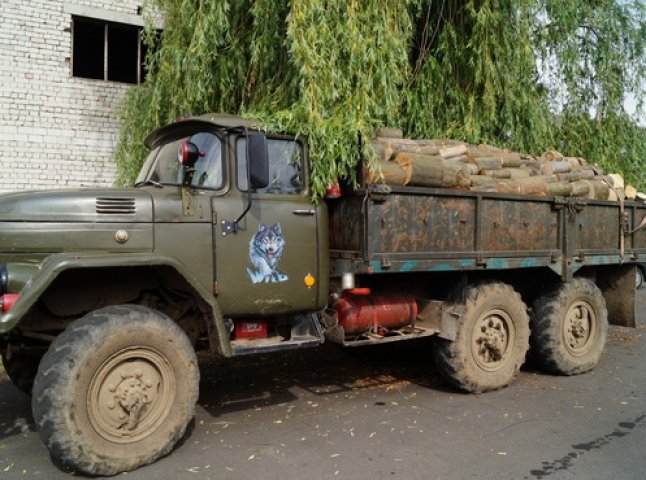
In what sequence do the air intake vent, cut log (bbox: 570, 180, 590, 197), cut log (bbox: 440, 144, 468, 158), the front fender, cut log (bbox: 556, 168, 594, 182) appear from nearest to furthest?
the front fender < the air intake vent < cut log (bbox: 440, 144, 468, 158) < cut log (bbox: 570, 180, 590, 197) < cut log (bbox: 556, 168, 594, 182)

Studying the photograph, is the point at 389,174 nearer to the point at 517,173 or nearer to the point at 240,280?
the point at 240,280

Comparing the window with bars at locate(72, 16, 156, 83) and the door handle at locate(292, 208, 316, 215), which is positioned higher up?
the window with bars at locate(72, 16, 156, 83)

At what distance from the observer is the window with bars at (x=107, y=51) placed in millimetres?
10477

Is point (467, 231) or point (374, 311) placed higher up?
point (467, 231)

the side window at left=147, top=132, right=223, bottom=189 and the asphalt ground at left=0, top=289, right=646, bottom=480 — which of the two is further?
the side window at left=147, top=132, right=223, bottom=189

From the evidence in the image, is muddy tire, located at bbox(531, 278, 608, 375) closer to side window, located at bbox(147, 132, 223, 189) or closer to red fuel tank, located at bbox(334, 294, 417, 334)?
red fuel tank, located at bbox(334, 294, 417, 334)

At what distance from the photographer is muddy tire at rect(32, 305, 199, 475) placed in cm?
384

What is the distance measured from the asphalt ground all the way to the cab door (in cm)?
106

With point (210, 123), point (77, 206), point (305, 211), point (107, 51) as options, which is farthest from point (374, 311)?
point (107, 51)

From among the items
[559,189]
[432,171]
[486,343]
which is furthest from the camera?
[559,189]

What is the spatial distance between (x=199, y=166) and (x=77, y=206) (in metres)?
1.05

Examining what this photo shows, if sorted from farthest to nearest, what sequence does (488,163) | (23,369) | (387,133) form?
(488,163) < (387,133) < (23,369)

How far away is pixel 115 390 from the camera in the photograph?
4.13 meters

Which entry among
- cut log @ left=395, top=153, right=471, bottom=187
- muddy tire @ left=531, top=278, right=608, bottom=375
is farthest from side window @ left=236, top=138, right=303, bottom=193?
muddy tire @ left=531, top=278, right=608, bottom=375
